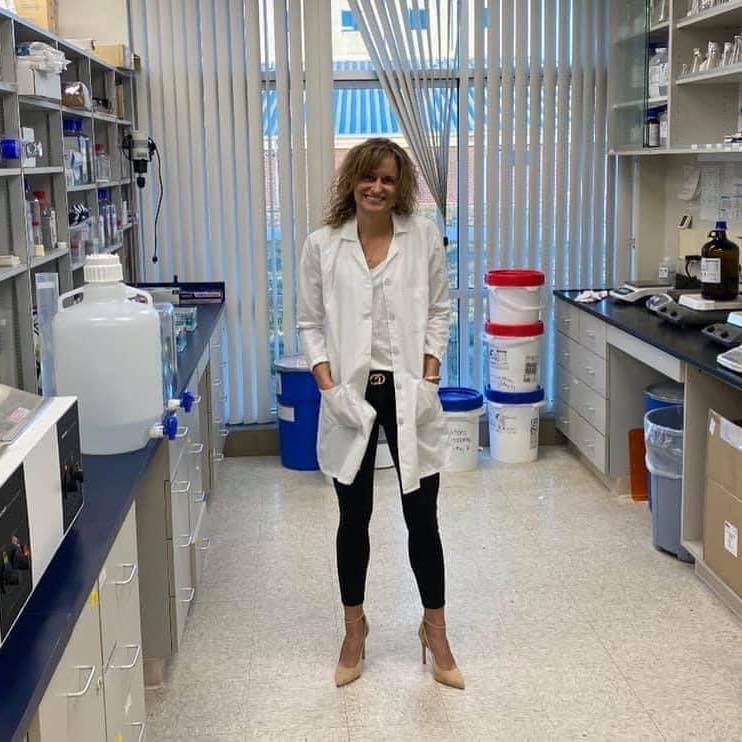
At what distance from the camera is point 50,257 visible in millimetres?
3219

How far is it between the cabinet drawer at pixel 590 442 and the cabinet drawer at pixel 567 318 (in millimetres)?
410

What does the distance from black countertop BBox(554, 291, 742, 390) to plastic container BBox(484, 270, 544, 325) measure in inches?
7.0

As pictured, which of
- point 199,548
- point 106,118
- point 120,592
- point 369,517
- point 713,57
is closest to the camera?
point 120,592

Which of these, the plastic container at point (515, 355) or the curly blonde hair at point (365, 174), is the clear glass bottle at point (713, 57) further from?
the curly blonde hair at point (365, 174)

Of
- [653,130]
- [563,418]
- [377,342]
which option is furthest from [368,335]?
[563,418]

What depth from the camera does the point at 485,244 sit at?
521cm

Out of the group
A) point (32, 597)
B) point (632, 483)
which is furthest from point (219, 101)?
point (32, 597)

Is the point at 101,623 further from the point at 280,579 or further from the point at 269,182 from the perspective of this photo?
the point at 269,182

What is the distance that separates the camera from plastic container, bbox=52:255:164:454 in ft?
7.75

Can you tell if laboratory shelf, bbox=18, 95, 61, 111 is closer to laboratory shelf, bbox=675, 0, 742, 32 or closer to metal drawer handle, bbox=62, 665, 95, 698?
metal drawer handle, bbox=62, 665, 95, 698

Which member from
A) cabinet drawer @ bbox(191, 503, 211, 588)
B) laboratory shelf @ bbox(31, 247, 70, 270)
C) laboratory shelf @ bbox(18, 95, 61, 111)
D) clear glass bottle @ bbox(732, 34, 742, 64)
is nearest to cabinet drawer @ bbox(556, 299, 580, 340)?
clear glass bottle @ bbox(732, 34, 742, 64)

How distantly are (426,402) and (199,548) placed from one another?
3.80 ft

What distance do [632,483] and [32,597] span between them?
10.8 ft

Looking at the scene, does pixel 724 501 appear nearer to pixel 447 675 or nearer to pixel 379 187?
pixel 447 675
